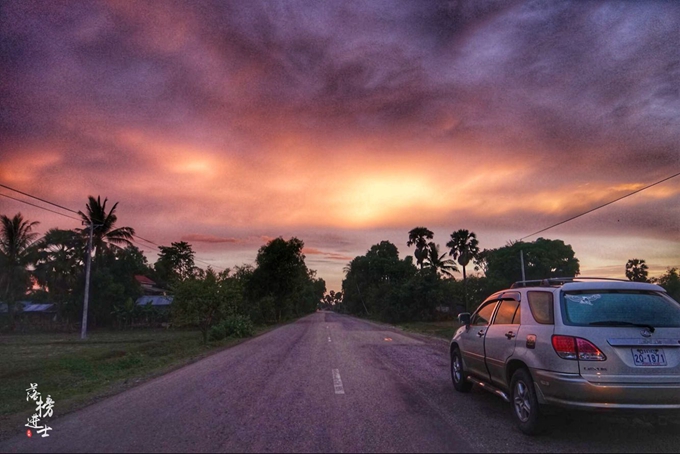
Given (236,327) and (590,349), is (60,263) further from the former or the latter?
(590,349)

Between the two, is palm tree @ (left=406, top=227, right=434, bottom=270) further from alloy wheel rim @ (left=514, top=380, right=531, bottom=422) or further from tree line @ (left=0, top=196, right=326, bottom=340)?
alloy wheel rim @ (left=514, top=380, right=531, bottom=422)

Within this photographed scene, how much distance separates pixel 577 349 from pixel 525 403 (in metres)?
1.10

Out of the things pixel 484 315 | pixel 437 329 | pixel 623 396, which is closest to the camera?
pixel 623 396

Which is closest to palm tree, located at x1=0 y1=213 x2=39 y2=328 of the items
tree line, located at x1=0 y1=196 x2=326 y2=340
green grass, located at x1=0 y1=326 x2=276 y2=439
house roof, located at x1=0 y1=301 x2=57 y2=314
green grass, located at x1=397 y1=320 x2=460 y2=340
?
tree line, located at x1=0 y1=196 x2=326 y2=340

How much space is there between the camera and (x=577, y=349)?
503 cm

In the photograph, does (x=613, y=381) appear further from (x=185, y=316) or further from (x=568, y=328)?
(x=185, y=316)

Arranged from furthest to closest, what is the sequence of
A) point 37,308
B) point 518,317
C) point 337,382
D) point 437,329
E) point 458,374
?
point 37,308 → point 437,329 → point 337,382 → point 458,374 → point 518,317

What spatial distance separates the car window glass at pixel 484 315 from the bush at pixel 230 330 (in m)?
22.1

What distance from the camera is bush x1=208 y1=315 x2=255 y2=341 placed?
27625 millimetres

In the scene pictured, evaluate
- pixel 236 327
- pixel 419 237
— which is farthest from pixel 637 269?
pixel 236 327

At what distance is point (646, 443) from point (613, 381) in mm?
1019

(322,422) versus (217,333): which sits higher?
(322,422)

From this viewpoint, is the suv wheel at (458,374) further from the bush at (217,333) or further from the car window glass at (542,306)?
the bush at (217,333)

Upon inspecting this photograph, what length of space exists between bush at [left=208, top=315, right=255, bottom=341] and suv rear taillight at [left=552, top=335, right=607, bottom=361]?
24.8m
